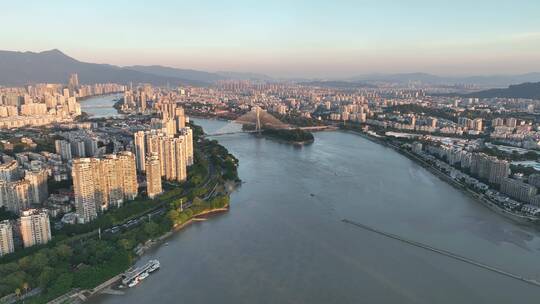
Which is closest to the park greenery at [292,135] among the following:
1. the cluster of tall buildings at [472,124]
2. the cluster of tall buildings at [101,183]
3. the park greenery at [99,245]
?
the park greenery at [99,245]

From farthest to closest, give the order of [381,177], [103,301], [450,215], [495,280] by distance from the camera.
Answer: [381,177]
[450,215]
[495,280]
[103,301]

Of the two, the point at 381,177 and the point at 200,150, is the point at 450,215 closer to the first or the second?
the point at 381,177

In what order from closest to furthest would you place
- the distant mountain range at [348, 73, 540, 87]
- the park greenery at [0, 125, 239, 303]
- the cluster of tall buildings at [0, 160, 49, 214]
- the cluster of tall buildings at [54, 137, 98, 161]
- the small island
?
the park greenery at [0, 125, 239, 303] < the cluster of tall buildings at [0, 160, 49, 214] < the cluster of tall buildings at [54, 137, 98, 161] < the small island < the distant mountain range at [348, 73, 540, 87]

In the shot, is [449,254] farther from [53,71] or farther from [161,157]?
[53,71]

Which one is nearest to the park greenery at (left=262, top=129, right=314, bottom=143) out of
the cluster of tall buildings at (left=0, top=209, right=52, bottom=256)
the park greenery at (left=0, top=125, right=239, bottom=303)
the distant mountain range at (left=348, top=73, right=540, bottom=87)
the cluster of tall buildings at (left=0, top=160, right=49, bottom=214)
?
the park greenery at (left=0, top=125, right=239, bottom=303)

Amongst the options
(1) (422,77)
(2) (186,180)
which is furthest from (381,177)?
(1) (422,77)

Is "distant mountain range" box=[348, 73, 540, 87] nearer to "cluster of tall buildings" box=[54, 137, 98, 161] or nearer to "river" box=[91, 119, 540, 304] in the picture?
"river" box=[91, 119, 540, 304]
